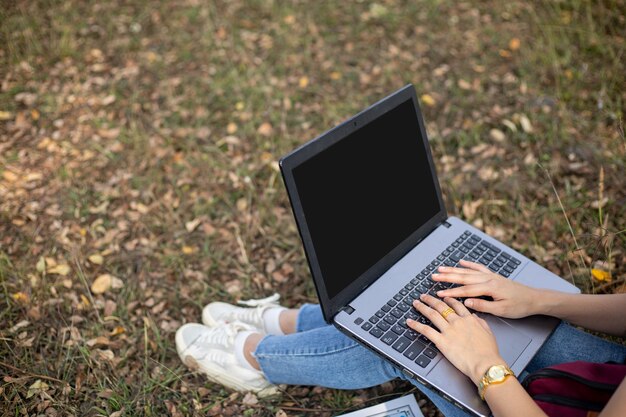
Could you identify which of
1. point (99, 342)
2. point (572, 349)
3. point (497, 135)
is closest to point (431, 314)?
point (572, 349)

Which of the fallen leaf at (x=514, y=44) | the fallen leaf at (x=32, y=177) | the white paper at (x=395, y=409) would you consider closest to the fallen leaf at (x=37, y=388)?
the white paper at (x=395, y=409)

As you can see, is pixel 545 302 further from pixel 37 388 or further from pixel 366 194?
pixel 37 388

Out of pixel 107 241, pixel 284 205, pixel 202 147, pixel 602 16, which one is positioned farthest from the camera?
pixel 602 16

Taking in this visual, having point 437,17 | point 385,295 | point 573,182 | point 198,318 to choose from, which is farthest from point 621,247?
point 437,17

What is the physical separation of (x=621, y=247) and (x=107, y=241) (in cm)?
344

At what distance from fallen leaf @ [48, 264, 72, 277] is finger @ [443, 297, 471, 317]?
2539 millimetres

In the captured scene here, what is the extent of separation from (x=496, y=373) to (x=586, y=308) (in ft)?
2.06

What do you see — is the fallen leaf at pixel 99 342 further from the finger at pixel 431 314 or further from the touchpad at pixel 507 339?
the touchpad at pixel 507 339

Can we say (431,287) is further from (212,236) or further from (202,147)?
(202,147)

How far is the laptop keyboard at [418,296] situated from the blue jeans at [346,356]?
0.65 ft

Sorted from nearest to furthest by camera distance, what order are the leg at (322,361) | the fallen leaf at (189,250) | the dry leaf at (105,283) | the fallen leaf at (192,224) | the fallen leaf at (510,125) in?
the leg at (322,361), the dry leaf at (105,283), the fallen leaf at (189,250), the fallen leaf at (192,224), the fallen leaf at (510,125)

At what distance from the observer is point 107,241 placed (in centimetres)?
364

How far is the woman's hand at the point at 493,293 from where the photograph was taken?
80.2 inches

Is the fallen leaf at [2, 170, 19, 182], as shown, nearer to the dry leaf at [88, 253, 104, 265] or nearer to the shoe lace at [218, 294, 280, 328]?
the dry leaf at [88, 253, 104, 265]
